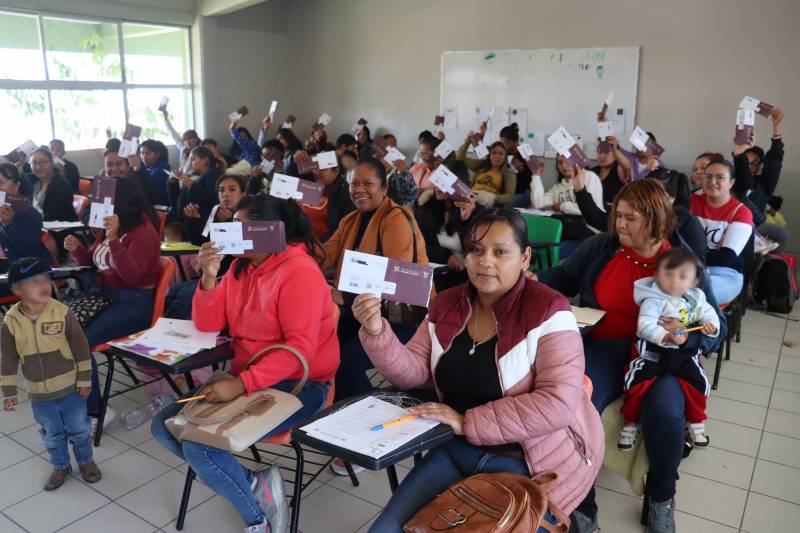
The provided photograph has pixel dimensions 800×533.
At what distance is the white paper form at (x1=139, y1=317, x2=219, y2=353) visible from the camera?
2324mm

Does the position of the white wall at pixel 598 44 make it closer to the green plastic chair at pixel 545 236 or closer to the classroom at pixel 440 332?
the classroom at pixel 440 332

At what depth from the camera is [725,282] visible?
311cm

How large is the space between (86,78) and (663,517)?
28.6 feet

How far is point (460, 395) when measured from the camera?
171cm

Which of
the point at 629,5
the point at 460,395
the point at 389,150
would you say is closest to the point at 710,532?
the point at 460,395

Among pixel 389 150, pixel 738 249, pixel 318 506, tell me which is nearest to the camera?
pixel 318 506

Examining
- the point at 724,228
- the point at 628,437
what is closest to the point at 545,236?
the point at 724,228

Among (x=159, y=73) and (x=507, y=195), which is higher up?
(x=159, y=73)

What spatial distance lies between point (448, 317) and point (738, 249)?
2.21 meters

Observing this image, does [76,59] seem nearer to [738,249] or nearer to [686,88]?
[686,88]

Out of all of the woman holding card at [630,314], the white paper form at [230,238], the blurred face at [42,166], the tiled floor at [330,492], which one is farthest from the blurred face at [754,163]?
the blurred face at [42,166]

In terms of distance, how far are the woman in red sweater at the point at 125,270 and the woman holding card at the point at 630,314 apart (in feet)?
6.24

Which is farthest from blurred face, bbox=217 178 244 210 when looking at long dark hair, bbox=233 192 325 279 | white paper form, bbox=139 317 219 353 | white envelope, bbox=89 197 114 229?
long dark hair, bbox=233 192 325 279

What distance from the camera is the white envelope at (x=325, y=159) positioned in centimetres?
395
